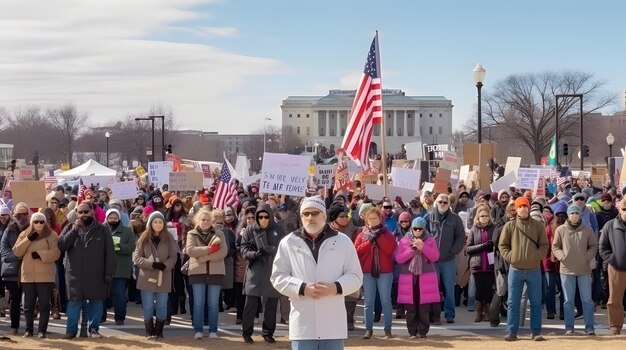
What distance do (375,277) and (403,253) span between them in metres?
0.46

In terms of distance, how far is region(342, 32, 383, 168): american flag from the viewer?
720 inches

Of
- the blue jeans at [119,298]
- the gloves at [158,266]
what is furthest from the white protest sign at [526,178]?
the gloves at [158,266]

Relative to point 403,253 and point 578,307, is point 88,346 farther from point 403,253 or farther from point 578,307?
point 578,307

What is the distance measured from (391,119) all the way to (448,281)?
5778 inches

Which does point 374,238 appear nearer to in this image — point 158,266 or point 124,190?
point 158,266

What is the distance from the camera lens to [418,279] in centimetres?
1284

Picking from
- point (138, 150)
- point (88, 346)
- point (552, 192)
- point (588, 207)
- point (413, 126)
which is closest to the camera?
point (88, 346)

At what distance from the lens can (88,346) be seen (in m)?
12.2

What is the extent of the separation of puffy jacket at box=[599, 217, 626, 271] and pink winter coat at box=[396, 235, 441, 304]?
210 centimetres

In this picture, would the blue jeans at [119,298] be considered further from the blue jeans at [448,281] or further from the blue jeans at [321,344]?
the blue jeans at [321,344]

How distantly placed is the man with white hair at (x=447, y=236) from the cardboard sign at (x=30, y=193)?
22.1ft

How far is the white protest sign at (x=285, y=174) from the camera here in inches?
682

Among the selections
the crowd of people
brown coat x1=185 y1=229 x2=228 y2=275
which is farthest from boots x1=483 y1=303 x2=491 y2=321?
brown coat x1=185 y1=229 x2=228 y2=275

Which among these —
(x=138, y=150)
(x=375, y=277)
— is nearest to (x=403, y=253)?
(x=375, y=277)
